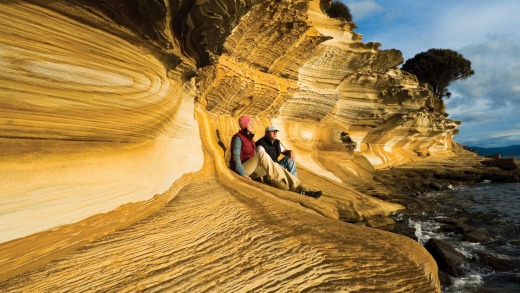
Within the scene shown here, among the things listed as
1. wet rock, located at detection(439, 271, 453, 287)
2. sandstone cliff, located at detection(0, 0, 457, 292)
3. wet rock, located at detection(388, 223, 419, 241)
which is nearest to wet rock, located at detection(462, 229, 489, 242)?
wet rock, located at detection(388, 223, 419, 241)

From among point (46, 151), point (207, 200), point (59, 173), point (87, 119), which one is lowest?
point (207, 200)

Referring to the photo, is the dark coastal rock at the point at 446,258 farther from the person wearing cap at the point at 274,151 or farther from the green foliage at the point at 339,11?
the green foliage at the point at 339,11

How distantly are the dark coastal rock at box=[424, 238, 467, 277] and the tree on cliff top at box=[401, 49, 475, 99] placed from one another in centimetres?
3953

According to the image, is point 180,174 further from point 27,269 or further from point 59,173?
point 27,269

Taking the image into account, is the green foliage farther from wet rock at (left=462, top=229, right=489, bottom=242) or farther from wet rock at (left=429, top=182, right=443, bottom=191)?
wet rock at (left=462, top=229, right=489, bottom=242)

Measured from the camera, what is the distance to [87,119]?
317cm

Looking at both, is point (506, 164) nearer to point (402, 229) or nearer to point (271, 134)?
point (402, 229)

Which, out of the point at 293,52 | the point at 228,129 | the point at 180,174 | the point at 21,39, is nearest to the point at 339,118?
the point at 293,52

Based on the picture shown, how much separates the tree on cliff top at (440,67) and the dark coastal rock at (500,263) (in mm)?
39175

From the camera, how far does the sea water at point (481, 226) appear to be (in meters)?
4.17

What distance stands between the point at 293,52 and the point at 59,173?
27.1ft

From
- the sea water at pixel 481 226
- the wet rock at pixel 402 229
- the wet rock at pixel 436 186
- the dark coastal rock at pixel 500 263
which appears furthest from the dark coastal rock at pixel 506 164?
the dark coastal rock at pixel 500 263

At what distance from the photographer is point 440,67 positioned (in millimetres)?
39844

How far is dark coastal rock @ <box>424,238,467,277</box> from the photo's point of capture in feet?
14.4
